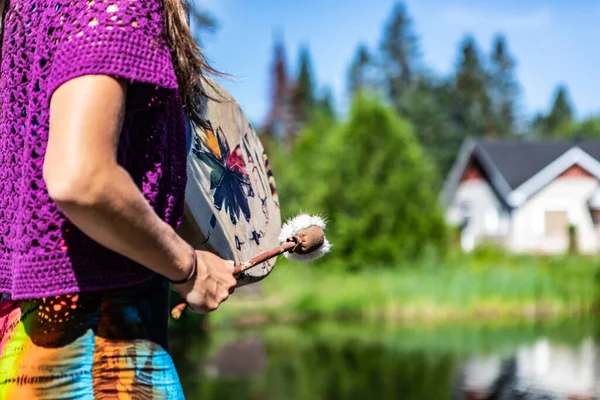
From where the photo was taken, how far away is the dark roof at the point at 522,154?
33.6 meters

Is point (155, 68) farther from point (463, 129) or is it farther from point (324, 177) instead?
point (463, 129)

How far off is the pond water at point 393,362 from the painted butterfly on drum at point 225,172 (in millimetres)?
9065

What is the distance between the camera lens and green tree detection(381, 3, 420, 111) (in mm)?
63675

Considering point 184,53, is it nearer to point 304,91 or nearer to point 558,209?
point 558,209

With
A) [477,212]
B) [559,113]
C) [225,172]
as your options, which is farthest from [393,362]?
[559,113]

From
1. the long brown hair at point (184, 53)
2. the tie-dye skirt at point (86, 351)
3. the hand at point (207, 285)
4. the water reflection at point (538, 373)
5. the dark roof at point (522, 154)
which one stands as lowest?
the water reflection at point (538, 373)

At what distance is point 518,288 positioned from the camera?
727 inches

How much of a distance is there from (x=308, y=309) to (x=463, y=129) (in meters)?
47.1

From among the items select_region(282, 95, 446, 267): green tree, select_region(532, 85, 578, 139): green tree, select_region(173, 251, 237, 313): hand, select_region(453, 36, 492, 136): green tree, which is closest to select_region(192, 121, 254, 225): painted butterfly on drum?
select_region(173, 251, 237, 313): hand

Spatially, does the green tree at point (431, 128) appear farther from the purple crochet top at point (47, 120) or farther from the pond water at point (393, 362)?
the purple crochet top at point (47, 120)

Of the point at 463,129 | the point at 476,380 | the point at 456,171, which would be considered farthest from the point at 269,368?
the point at 463,129

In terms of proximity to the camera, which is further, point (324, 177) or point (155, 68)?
point (324, 177)

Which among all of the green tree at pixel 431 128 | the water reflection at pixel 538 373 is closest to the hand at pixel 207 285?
the water reflection at pixel 538 373

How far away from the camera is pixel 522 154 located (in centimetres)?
3512
